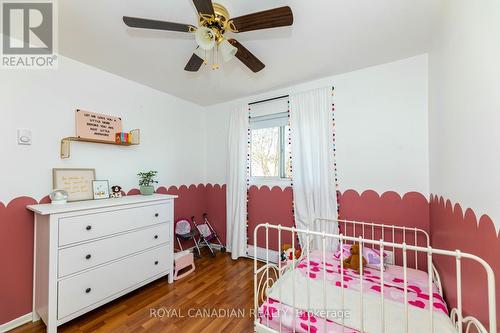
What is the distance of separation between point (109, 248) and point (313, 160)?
2.24m

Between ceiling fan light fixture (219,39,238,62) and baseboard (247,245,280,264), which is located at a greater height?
ceiling fan light fixture (219,39,238,62)

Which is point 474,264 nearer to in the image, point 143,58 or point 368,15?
point 368,15

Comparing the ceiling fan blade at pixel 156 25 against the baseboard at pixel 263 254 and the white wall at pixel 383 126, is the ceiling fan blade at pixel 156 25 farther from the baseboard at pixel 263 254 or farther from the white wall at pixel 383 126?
the baseboard at pixel 263 254

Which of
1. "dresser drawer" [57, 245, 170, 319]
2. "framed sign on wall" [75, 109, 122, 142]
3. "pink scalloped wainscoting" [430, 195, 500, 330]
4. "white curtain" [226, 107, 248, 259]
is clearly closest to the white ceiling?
"framed sign on wall" [75, 109, 122, 142]

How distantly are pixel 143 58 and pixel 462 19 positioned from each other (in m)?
2.37

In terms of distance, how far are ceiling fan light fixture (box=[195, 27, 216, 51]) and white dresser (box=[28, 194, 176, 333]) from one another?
5.09 ft

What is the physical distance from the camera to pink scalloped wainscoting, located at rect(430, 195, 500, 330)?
0.87 m

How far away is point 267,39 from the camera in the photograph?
1772mm

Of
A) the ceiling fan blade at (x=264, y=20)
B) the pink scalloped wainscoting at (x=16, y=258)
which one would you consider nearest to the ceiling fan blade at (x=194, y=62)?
the ceiling fan blade at (x=264, y=20)

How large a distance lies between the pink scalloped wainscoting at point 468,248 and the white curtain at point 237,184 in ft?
6.85

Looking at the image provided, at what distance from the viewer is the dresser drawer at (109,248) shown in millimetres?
1647

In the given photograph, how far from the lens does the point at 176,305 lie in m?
1.98

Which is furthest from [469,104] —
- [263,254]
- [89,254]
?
[89,254]

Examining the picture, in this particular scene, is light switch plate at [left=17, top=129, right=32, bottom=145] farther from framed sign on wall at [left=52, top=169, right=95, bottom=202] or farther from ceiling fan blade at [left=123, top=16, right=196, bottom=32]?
ceiling fan blade at [left=123, top=16, right=196, bottom=32]
